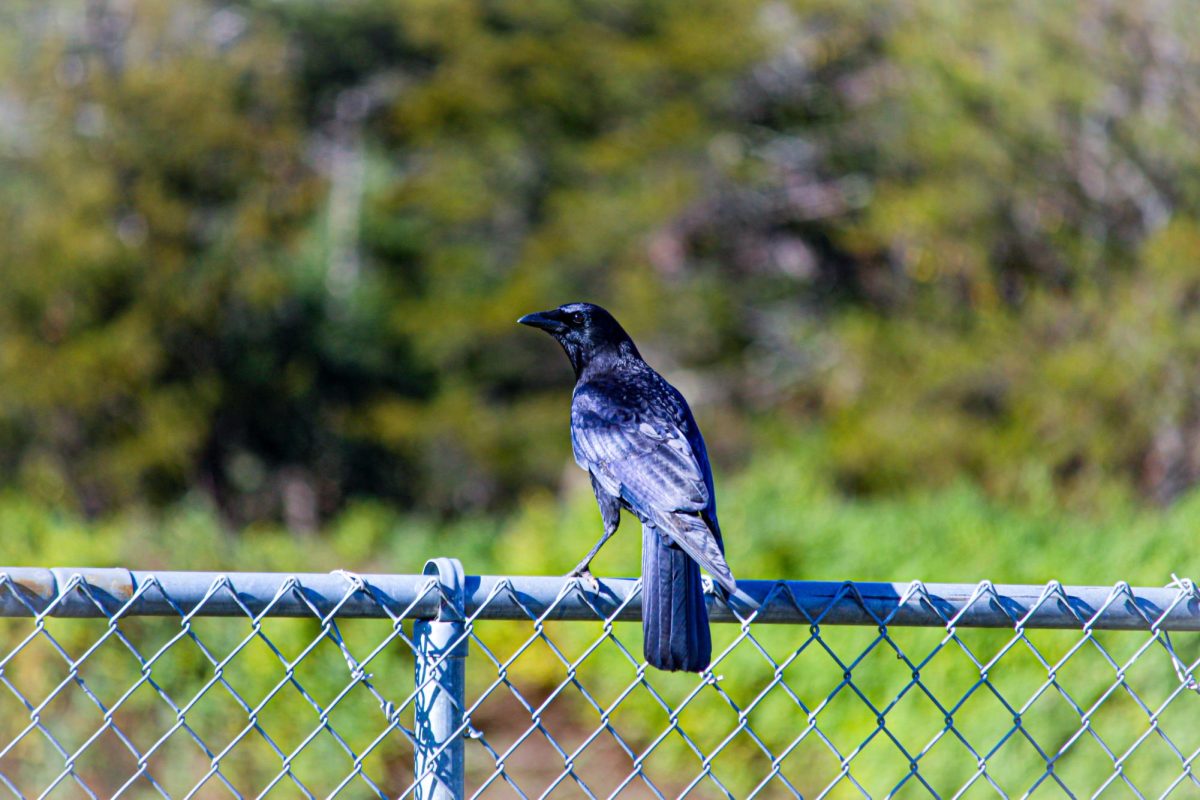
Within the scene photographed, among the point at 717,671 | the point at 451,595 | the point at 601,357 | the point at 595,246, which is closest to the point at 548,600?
the point at 451,595

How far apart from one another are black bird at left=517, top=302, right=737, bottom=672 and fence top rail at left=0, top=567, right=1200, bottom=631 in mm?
71

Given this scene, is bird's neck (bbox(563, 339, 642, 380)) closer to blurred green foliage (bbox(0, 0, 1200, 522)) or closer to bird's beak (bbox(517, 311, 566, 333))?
bird's beak (bbox(517, 311, 566, 333))

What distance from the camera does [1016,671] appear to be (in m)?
5.50

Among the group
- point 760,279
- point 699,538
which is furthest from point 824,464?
point 699,538

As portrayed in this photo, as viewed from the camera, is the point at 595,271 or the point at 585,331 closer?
the point at 585,331

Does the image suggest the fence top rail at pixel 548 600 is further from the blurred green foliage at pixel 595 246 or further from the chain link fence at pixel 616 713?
the blurred green foliage at pixel 595 246

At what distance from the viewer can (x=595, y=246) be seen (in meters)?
16.7

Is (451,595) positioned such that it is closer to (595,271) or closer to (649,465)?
(649,465)

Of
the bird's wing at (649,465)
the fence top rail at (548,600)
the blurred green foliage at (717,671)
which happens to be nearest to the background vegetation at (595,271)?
the blurred green foliage at (717,671)

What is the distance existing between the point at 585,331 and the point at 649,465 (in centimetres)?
120

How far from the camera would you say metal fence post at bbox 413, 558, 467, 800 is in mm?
2316

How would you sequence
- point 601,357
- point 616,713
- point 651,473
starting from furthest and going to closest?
point 616,713
point 601,357
point 651,473

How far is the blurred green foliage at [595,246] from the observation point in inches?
502

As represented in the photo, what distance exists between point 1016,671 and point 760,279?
38.6 ft
